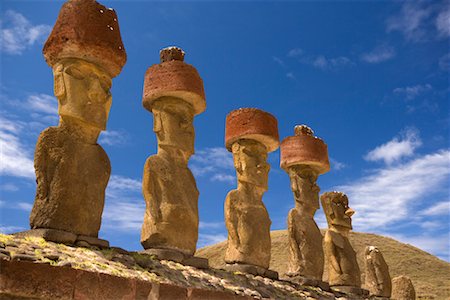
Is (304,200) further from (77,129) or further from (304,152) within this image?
(77,129)

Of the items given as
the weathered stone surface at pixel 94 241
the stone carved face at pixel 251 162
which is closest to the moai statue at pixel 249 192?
the stone carved face at pixel 251 162

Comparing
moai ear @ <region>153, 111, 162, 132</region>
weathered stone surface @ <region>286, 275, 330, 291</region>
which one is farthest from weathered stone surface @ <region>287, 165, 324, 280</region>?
moai ear @ <region>153, 111, 162, 132</region>

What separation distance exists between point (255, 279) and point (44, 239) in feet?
14.2

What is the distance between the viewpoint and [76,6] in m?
8.09

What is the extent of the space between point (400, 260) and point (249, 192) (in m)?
24.8

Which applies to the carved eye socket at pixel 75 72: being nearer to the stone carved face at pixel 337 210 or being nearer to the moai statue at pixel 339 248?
the moai statue at pixel 339 248

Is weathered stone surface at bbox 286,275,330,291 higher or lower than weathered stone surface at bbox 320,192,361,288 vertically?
lower

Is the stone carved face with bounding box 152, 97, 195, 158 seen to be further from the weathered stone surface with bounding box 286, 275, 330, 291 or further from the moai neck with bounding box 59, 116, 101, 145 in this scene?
the weathered stone surface with bounding box 286, 275, 330, 291

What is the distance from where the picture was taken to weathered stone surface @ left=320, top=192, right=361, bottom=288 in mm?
13258

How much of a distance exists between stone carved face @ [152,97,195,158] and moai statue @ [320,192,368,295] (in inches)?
229

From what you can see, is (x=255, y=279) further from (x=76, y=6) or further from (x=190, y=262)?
(x=76, y=6)

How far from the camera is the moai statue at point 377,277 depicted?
14391mm

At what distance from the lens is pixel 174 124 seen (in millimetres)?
9430

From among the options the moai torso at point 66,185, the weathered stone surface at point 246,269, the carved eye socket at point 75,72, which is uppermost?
the carved eye socket at point 75,72
